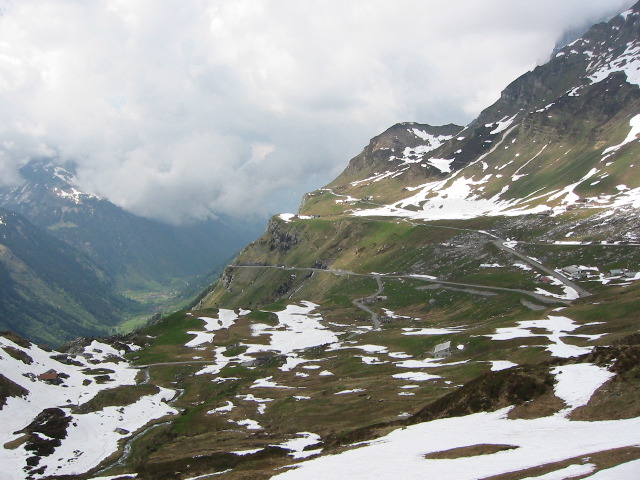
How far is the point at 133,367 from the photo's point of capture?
400 feet

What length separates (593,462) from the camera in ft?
70.2

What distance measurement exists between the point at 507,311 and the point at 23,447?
101 metres

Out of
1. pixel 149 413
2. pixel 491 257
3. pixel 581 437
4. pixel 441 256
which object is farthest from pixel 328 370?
pixel 441 256

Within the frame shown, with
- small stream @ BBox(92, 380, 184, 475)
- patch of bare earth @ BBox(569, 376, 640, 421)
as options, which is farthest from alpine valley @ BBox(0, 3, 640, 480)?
small stream @ BBox(92, 380, 184, 475)

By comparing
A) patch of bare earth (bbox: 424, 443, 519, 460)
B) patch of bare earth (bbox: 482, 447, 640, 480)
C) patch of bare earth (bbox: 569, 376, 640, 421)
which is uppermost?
patch of bare earth (bbox: 569, 376, 640, 421)

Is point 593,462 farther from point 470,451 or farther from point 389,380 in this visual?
point 389,380

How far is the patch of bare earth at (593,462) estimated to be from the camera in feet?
68.1

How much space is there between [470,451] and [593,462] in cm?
783

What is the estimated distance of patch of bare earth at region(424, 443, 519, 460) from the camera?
2747 centimetres

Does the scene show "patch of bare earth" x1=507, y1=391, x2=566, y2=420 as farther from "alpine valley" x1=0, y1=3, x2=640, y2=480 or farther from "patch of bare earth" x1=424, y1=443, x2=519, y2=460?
→ "patch of bare earth" x1=424, y1=443, x2=519, y2=460

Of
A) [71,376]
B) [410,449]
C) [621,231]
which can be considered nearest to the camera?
[410,449]

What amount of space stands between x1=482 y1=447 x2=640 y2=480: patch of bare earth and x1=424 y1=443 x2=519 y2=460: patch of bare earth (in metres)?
4.69

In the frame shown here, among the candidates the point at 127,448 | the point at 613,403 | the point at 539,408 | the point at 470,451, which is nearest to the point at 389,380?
the point at 127,448

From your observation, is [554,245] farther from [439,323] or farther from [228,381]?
[228,381]
